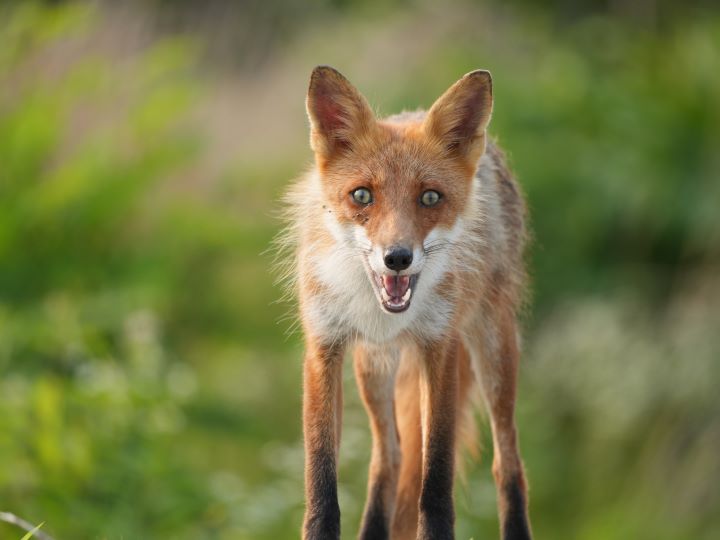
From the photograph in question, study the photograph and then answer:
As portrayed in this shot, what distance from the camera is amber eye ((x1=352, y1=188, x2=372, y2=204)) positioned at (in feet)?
12.7

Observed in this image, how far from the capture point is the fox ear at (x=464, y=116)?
3.88 meters

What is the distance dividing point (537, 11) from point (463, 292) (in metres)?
13.7

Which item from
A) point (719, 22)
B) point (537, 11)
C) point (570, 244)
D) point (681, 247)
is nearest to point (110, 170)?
point (570, 244)

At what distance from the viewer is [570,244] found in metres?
11.4

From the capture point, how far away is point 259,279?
11117 mm

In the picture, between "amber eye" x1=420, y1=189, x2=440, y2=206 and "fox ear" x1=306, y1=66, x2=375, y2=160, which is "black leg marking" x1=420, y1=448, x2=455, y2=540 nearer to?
"amber eye" x1=420, y1=189, x2=440, y2=206

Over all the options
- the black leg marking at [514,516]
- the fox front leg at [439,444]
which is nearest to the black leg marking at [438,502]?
the fox front leg at [439,444]

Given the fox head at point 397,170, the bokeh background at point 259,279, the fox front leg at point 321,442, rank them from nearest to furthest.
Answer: the fox head at point 397,170 < the fox front leg at point 321,442 < the bokeh background at point 259,279

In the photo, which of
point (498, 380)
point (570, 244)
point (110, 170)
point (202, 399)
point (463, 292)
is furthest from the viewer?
point (570, 244)

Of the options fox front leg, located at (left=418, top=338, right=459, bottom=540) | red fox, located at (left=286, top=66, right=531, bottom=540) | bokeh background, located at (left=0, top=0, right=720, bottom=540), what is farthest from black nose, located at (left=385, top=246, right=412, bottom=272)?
bokeh background, located at (left=0, top=0, right=720, bottom=540)

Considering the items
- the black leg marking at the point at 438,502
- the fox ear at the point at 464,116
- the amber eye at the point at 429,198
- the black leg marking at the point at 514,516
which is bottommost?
the black leg marking at the point at 514,516

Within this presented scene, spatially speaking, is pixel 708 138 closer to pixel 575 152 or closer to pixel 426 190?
pixel 575 152

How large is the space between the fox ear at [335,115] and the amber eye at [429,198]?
33 centimetres

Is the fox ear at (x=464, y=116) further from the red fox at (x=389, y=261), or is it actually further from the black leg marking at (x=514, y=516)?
the black leg marking at (x=514, y=516)
